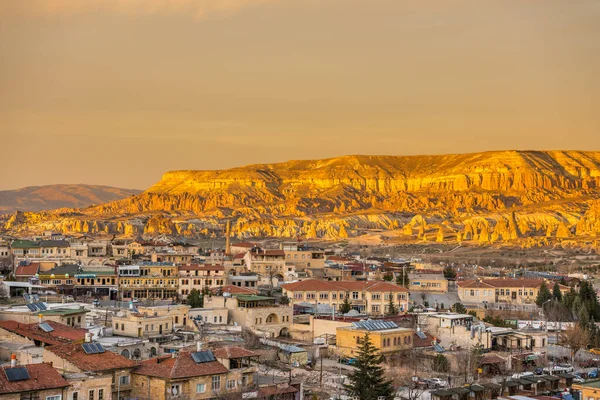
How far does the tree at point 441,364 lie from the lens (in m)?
44.1

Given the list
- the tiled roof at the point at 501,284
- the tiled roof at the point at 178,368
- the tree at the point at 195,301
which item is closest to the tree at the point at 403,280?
the tiled roof at the point at 501,284

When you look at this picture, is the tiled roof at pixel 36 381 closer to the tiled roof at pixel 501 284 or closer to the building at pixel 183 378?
the building at pixel 183 378

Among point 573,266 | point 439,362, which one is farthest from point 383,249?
point 439,362

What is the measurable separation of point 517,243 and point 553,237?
9.06 m

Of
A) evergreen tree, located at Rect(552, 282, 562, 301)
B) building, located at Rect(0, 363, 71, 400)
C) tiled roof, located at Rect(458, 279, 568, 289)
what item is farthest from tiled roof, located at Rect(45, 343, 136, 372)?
tiled roof, located at Rect(458, 279, 568, 289)

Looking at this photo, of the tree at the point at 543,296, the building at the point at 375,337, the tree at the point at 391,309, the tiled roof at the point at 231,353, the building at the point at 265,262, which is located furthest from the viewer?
the building at the point at 265,262

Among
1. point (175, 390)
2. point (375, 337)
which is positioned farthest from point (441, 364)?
point (175, 390)

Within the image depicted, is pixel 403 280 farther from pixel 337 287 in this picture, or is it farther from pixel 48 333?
pixel 48 333

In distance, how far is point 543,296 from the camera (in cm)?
6875

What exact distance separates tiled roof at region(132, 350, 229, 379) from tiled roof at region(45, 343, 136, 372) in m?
0.61

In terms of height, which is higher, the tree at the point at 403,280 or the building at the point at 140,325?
the tree at the point at 403,280

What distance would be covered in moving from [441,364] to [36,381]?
801 inches

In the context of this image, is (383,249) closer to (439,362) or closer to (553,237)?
(553,237)

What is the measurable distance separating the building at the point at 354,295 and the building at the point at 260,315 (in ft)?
27.1
